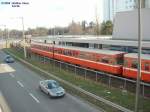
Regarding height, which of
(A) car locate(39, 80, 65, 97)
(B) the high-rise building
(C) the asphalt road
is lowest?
(C) the asphalt road

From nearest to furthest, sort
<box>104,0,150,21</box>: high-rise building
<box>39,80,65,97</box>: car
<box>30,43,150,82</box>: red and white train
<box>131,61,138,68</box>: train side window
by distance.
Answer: <box>39,80,65,97</box>: car < <box>30,43,150,82</box>: red and white train < <box>131,61,138,68</box>: train side window < <box>104,0,150,21</box>: high-rise building

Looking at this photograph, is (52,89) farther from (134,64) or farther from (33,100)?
(134,64)

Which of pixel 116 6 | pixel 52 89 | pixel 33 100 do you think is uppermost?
pixel 116 6

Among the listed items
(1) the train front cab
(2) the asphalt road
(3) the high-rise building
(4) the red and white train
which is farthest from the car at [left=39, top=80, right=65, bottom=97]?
(3) the high-rise building

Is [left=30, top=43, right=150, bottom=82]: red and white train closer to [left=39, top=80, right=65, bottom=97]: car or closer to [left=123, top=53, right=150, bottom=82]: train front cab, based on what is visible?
[left=123, top=53, right=150, bottom=82]: train front cab

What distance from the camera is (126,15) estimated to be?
156 ft

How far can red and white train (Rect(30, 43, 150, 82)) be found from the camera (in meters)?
28.2

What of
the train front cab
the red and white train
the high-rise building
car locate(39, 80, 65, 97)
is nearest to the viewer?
car locate(39, 80, 65, 97)

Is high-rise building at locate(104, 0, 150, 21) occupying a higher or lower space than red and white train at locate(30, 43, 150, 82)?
higher

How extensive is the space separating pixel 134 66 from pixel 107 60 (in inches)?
202

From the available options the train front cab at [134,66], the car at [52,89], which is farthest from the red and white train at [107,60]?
the car at [52,89]

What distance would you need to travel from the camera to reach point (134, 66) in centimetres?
2895

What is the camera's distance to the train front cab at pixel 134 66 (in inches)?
1061

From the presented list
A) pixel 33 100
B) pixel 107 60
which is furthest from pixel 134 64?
pixel 33 100
